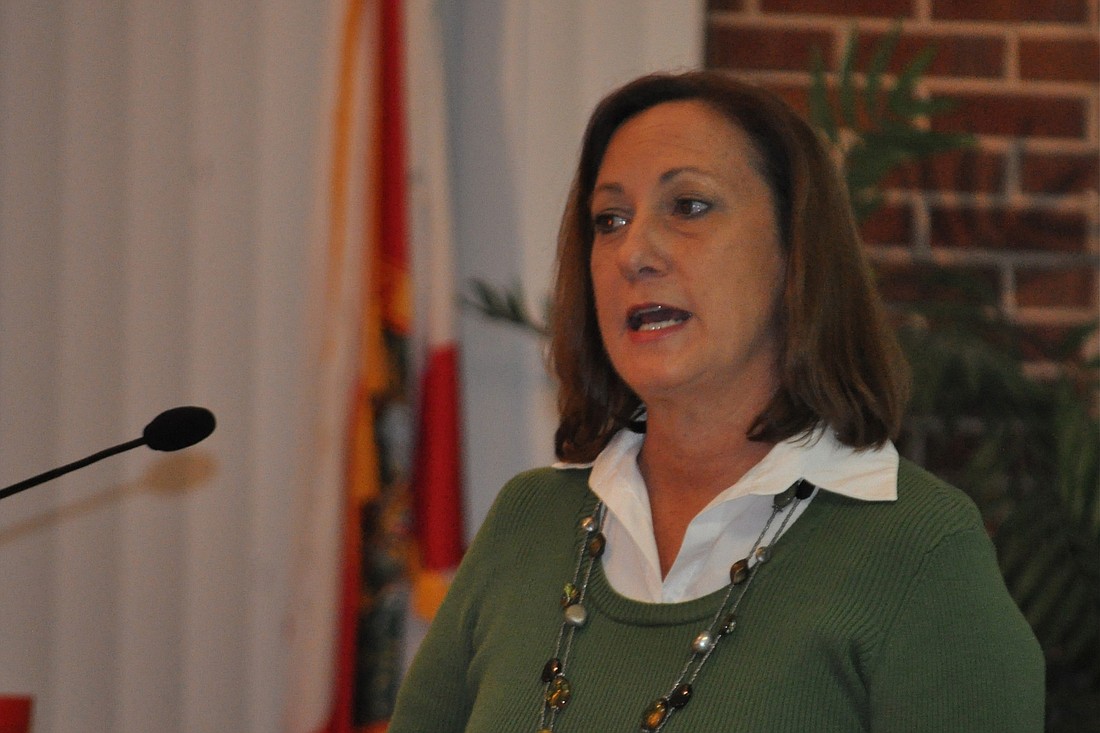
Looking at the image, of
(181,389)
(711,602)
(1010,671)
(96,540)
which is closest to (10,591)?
(96,540)

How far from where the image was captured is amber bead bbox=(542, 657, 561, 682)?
1265 mm

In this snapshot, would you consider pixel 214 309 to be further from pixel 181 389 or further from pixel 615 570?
pixel 615 570

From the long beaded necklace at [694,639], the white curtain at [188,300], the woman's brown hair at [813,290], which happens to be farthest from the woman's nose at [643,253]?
the white curtain at [188,300]

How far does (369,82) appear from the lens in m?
2.00

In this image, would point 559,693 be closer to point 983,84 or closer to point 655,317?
point 655,317

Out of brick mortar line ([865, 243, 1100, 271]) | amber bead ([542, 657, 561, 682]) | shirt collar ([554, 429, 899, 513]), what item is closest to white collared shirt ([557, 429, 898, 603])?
shirt collar ([554, 429, 899, 513])

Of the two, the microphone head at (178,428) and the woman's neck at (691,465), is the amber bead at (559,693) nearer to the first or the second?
the woman's neck at (691,465)

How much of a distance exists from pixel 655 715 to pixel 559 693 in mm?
124

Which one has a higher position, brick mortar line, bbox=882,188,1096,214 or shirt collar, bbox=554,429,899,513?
brick mortar line, bbox=882,188,1096,214

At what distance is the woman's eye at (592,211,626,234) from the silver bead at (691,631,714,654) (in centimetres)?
48

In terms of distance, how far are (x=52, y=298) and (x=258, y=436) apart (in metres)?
0.46

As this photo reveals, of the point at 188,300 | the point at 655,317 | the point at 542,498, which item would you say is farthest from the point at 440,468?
the point at 655,317

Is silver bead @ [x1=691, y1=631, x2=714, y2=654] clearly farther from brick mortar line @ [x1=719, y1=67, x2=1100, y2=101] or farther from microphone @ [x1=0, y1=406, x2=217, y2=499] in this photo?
brick mortar line @ [x1=719, y1=67, x2=1100, y2=101]

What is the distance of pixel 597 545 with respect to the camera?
1.36 m
